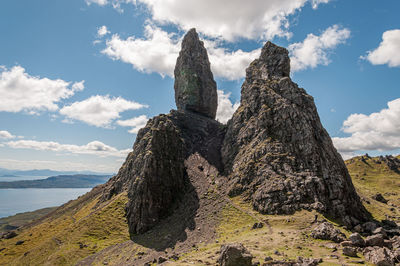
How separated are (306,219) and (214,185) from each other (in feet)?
207

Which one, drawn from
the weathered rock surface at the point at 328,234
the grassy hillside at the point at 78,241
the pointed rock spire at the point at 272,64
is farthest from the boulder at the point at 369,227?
the pointed rock spire at the point at 272,64

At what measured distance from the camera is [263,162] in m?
129

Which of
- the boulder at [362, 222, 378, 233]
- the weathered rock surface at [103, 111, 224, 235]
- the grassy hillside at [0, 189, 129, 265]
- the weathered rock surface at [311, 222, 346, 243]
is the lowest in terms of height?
the grassy hillside at [0, 189, 129, 265]

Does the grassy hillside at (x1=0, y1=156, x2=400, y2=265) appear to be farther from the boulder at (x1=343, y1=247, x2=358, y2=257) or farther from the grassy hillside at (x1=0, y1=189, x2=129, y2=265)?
the boulder at (x1=343, y1=247, x2=358, y2=257)

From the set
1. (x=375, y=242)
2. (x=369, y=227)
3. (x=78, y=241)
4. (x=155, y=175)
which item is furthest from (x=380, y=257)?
(x=78, y=241)

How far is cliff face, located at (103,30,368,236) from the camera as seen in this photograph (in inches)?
4250

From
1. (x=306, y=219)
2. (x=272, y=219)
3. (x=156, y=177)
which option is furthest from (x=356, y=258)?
(x=156, y=177)

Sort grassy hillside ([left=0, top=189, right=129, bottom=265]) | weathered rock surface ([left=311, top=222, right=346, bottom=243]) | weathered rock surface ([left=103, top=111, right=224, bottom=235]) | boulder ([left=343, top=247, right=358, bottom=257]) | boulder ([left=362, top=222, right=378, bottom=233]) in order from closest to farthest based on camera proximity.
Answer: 1. boulder ([left=343, top=247, right=358, bottom=257])
2. weathered rock surface ([left=311, top=222, right=346, bottom=243])
3. boulder ([left=362, top=222, right=378, bottom=233])
4. grassy hillside ([left=0, top=189, right=129, bottom=265])
5. weathered rock surface ([left=103, top=111, right=224, bottom=235])

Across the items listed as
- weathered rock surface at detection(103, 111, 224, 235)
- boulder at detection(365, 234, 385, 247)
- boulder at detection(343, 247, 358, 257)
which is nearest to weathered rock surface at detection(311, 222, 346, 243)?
boulder at detection(365, 234, 385, 247)

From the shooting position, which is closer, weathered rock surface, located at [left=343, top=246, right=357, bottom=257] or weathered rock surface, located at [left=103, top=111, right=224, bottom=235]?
weathered rock surface, located at [left=343, top=246, right=357, bottom=257]

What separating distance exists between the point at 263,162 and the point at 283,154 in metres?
11.2

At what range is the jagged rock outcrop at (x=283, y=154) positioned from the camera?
10544 cm

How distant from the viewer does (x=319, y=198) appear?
336 feet

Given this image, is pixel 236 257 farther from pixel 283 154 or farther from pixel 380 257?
pixel 283 154
